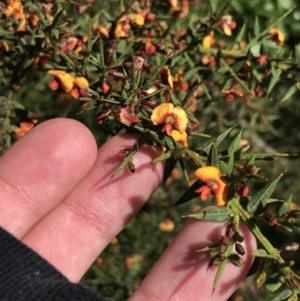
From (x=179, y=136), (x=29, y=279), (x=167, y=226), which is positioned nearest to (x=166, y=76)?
(x=179, y=136)

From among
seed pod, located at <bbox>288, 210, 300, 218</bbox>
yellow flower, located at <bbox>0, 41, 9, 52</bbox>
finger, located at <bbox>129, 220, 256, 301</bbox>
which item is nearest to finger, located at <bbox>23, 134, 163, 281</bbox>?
finger, located at <bbox>129, 220, 256, 301</bbox>

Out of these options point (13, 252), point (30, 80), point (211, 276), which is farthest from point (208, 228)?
point (30, 80)

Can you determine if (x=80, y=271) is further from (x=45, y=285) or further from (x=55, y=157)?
(x=55, y=157)

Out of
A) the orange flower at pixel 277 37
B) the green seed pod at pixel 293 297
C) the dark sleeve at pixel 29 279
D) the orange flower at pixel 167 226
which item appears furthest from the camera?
the orange flower at pixel 167 226

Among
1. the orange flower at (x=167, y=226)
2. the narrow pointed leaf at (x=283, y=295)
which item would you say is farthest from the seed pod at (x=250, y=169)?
the orange flower at (x=167, y=226)

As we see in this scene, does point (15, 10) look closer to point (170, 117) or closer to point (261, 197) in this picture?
point (170, 117)

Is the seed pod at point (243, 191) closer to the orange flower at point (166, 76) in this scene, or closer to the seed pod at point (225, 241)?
the seed pod at point (225, 241)

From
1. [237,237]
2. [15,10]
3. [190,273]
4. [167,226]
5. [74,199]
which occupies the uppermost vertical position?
[15,10]

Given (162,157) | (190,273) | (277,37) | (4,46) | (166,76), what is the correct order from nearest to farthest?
(162,157), (166,76), (190,273), (4,46), (277,37)
